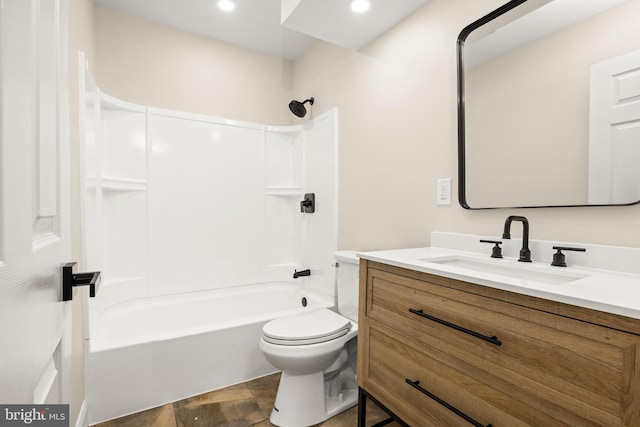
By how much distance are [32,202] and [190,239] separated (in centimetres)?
217

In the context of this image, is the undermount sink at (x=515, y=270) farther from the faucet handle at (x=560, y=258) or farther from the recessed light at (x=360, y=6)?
the recessed light at (x=360, y=6)

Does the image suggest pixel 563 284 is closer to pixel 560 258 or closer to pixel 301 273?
pixel 560 258

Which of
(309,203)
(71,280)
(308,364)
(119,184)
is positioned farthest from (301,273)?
(71,280)

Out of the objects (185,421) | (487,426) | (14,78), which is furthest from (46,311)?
(185,421)

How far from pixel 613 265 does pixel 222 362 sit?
6.41 ft

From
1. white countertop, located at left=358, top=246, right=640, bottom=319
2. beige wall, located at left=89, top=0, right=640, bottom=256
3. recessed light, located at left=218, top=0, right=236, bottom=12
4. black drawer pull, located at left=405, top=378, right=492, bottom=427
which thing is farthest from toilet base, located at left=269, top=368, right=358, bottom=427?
recessed light, located at left=218, top=0, right=236, bottom=12

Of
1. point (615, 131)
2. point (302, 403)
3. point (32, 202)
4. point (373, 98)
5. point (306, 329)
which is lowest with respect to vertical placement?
point (302, 403)

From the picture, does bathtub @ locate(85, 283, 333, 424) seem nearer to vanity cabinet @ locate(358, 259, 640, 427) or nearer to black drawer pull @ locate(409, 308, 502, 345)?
vanity cabinet @ locate(358, 259, 640, 427)

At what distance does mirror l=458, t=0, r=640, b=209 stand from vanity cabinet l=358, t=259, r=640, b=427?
61cm

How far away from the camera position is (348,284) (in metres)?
1.96

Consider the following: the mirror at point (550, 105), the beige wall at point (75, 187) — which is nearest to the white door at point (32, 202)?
the beige wall at point (75, 187)

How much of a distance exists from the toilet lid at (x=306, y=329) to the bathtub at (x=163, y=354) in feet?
1.22

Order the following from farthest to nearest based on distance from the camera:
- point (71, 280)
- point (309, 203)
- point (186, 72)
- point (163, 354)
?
point (309, 203) < point (186, 72) < point (163, 354) < point (71, 280)

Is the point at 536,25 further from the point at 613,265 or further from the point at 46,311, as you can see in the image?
the point at 46,311
